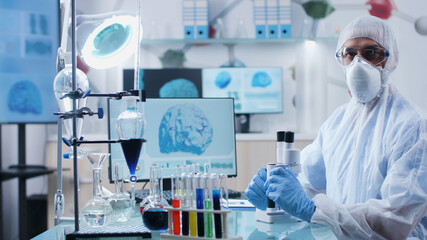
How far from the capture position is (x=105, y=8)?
12.7 ft

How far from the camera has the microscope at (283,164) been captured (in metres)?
1.40

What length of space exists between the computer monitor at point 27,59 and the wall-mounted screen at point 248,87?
1.16 meters

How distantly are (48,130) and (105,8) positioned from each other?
3.61 feet

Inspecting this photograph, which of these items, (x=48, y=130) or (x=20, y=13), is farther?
(x=48, y=130)

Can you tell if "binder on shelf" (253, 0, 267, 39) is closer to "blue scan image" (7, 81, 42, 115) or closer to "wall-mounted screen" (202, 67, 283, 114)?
"wall-mounted screen" (202, 67, 283, 114)

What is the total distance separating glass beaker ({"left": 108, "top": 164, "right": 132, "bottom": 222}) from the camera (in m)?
1.46

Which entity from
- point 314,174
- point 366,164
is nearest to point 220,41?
point 314,174

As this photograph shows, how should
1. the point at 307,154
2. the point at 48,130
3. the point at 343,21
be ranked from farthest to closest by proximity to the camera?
the point at 343,21
the point at 48,130
the point at 307,154

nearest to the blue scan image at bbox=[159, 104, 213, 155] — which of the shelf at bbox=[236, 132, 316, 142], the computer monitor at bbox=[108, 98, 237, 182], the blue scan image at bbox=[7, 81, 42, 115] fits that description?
the computer monitor at bbox=[108, 98, 237, 182]

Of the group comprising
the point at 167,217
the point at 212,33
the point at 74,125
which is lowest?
the point at 167,217

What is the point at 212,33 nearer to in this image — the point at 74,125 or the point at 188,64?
the point at 188,64

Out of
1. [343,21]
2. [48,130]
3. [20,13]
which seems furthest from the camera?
[343,21]

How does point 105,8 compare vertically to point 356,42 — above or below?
above

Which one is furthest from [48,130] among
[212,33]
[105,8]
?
[212,33]
